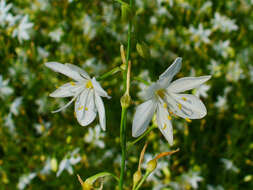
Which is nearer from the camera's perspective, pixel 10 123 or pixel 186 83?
pixel 186 83

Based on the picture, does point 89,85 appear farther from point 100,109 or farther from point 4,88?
point 4,88

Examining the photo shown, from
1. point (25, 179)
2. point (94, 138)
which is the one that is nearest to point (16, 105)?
point (25, 179)

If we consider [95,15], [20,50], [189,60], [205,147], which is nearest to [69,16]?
[95,15]

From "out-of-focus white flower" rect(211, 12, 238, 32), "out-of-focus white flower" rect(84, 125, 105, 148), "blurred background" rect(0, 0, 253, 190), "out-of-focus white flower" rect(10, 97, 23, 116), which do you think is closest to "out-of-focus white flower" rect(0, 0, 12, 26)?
"blurred background" rect(0, 0, 253, 190)

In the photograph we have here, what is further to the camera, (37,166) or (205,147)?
(205,147)

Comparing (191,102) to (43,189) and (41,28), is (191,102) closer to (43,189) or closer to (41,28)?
(43,189)

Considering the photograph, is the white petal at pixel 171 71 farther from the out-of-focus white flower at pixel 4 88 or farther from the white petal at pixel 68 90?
the out-of-focus white flower at pixel 4 88

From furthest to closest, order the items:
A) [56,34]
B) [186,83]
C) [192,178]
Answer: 1. [56,34]
2. [192,178]
3. [186,83]
